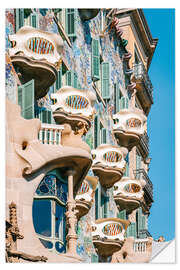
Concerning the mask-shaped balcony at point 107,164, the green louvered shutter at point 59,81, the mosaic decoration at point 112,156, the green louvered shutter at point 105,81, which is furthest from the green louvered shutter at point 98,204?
the green louvered shutter at point 59,81

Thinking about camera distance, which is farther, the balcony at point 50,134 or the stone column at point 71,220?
the stone column at point 71,220

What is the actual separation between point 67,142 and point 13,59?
91.6 inches

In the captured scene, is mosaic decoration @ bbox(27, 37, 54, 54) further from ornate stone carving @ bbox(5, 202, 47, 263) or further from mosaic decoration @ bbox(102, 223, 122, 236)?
mosaic decoration @ bbox(102, 223, 122, 236)

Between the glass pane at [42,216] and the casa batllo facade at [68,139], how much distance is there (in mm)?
23

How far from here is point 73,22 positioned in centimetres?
2969

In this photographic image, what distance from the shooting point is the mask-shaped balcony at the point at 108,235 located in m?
30.0

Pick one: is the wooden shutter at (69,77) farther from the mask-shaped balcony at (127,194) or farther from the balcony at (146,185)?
the balcony at (146,185)

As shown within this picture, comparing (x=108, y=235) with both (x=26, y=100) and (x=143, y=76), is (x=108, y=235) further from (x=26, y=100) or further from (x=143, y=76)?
(x=143, y=76)

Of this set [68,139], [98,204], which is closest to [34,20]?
[68,139]

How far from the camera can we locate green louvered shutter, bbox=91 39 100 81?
32.0 metres

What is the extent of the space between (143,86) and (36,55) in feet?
60.2

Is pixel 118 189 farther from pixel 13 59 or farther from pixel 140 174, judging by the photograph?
pixel 13 59

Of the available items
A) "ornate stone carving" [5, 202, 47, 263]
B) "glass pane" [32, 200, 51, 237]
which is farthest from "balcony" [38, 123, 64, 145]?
"ornate stone carving" [5, 202, 47, 263]

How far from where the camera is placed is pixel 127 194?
34375mm
